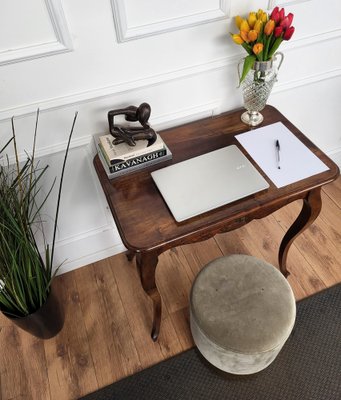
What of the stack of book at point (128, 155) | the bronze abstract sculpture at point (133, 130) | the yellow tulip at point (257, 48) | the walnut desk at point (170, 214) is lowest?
the walnut desk at point (170, 214)

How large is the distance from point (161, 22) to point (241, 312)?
3.13 ft

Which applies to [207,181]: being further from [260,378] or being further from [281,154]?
[260,378]

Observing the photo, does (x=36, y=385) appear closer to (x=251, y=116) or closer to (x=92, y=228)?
(x=92, y=228)

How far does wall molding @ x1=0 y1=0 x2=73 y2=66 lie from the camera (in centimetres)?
95

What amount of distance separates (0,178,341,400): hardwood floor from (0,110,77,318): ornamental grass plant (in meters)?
0.29

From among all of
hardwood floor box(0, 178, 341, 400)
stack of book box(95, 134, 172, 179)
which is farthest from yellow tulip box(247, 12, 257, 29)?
hardwood floor box(0, 178, 341, 400)

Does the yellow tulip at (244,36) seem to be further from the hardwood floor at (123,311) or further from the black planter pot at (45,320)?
the black planter pot at (45,320)

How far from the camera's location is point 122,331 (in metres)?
1.49

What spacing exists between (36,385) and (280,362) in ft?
3.19

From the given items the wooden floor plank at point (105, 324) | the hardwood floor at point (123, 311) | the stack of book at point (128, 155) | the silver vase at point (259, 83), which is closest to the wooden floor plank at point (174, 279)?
the hardwood floor at point (123, 311)

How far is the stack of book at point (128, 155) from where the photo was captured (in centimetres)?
110

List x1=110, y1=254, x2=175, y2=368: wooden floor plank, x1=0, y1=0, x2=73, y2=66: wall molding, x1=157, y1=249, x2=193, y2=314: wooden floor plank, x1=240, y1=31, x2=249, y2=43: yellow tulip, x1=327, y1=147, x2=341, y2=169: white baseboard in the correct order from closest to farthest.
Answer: x1=0, y1=0, x2=73, y2=66: wall molding
x1=240, y1=31, x2=249, y2=43: yellow tulip
x1=110, y1=254, x2=175, y2=368: wooden floor plank
x1=157, y1=249, x2=193, y2=314: wooden floor plank
x1=327, y1=147, x2=341, y2=169: white baseboard

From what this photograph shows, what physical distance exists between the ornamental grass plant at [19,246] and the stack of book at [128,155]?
0.41 ft

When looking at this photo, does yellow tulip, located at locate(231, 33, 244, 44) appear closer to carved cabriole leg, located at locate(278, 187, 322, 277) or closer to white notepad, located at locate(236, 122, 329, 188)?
white notepad, located at locate(236, 122, 329, 188)
